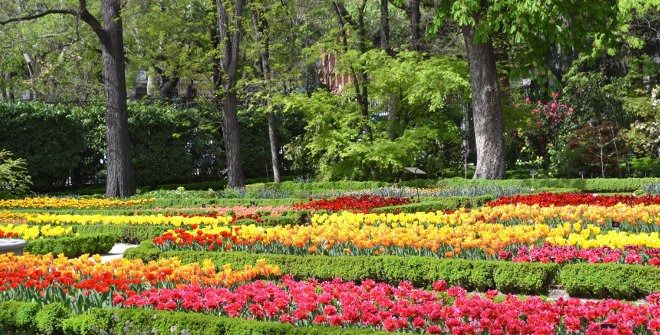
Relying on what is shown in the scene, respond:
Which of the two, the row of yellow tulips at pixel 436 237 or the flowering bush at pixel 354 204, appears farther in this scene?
the flowering bush at pixel 354 204

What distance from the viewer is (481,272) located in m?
8.84

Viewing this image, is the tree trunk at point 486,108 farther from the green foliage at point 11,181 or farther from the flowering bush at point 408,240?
the green foliage at point 11,181

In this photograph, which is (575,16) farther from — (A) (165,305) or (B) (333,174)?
(A) (165,305)

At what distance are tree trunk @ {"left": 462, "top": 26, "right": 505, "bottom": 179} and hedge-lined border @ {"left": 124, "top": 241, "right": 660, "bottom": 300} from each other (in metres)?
13.2

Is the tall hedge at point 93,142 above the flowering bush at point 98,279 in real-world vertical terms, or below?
above

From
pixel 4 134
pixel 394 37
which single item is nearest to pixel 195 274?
pixel 4 134

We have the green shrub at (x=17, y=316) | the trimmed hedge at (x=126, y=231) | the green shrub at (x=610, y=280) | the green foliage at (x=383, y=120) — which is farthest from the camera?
the green foliage at (x=383, y=120)

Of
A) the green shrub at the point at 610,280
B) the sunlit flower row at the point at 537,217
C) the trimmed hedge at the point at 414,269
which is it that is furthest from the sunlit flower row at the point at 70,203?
the green shrub at the point at 610,280

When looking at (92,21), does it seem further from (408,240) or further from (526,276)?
(526,276)

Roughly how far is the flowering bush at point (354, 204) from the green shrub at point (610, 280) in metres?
6.80

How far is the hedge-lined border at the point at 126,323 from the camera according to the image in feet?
19.7

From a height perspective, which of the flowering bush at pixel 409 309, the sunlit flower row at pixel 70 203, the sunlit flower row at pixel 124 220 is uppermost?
the sunlit flower row at pixel 70 203

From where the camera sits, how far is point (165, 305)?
6730 mm

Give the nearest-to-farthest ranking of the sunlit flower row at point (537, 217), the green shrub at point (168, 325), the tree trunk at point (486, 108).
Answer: the green shrub at point (168, 325), the sunlit flower row at point (537, 217), the tree trunk at point (486, 108)
